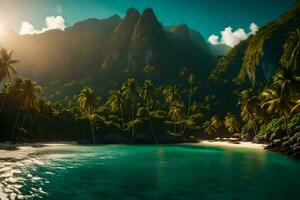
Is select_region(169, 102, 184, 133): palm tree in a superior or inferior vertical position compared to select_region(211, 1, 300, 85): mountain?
inferior

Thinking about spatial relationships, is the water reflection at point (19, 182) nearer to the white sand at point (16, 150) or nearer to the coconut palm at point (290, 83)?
the white sand at point (16, 150)

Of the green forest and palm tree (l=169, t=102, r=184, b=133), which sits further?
palm tree (l=169, t=102, r=184, b=133)

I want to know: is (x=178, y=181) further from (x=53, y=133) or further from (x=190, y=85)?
(x=190, y=85)

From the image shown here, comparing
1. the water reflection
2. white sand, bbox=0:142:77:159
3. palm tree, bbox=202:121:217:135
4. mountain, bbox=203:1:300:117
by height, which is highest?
mountain, bbox=203:1:300:117

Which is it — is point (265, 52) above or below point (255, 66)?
above

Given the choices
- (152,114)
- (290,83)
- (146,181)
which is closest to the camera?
(146,181)

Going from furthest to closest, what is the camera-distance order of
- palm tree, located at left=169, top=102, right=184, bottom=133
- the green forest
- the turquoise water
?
palm tree, located at left=169, top=102, right=184, bottom=133 → the green forest → the turquoise water

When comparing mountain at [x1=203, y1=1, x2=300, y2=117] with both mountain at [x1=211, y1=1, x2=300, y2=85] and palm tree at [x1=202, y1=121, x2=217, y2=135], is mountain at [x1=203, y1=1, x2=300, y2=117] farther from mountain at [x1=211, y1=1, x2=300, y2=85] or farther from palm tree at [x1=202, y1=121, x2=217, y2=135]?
palm tree at [x1=202, y1=121, x2=217, y2=135]

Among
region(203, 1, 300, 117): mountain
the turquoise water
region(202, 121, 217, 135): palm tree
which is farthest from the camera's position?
region(203, 1, 300, 117): mountain

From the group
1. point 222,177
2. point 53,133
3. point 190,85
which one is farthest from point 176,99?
point 222,177

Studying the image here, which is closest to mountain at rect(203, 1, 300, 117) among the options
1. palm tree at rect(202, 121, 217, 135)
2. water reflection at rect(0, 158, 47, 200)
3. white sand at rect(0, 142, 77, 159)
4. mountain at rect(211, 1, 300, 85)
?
mountain at rect(211, 1, 300, 85)

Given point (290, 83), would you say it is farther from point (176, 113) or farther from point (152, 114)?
point (152, 114)

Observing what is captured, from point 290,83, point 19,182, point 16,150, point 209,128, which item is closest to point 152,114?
point 209,128

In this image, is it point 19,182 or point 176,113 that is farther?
point 176,113
